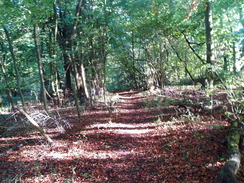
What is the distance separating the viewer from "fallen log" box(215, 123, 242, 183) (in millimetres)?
3247

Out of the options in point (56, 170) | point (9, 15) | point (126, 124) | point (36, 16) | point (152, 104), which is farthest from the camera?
point (152, 104)

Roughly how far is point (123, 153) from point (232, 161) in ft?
10.6

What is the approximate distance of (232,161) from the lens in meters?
3.72

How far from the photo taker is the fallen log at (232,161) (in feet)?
10.7

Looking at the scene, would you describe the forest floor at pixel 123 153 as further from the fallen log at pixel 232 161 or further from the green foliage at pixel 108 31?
the green foliage at pixel 108 31

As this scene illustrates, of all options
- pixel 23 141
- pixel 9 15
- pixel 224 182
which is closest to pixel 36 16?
pixel 9 15

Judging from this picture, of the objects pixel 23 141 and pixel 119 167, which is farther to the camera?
pixel 23 141

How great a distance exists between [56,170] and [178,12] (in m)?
11.2

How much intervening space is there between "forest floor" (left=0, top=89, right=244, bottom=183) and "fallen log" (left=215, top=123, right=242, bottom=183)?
0.34 metres

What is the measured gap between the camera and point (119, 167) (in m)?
5.10

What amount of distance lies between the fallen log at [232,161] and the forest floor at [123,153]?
34 centimetres

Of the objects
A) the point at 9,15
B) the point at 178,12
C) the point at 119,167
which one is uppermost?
the point at 178,12

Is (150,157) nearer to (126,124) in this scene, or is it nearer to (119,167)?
(119,167)

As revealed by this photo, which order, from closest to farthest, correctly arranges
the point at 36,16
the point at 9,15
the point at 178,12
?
1. the point at 9,15
2. the point at 36,16
3. the point at 178,12
